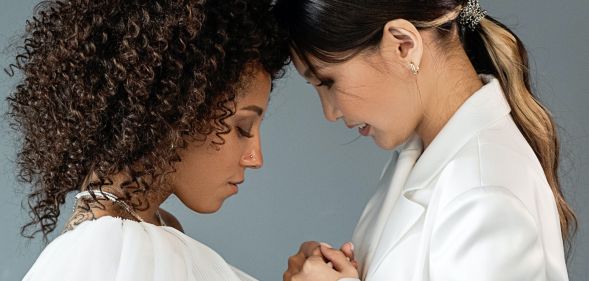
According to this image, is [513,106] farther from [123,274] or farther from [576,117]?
[576,117]

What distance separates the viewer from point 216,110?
1.65m

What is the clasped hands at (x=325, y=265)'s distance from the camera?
1.66m

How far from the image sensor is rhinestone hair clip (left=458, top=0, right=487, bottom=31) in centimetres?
170

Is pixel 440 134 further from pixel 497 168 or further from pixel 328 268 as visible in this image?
pixel 328 268

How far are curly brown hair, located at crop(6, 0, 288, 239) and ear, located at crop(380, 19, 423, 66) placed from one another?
196mm

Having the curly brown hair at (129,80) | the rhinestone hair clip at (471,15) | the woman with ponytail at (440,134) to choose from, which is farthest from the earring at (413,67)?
the curly brown hair at (129,80)

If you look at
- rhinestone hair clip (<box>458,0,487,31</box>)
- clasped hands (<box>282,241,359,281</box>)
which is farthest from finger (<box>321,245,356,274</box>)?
rhinestone hair clip (<box>458,0,487,31</box>)

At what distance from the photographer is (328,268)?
168cm

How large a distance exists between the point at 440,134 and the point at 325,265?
0.91ft

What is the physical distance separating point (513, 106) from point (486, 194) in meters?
0.25

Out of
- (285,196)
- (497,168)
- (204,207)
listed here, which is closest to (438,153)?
(497,168)

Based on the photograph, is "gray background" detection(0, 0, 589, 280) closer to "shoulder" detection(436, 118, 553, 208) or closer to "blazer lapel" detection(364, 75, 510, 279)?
"blazer lapel" detection(364, 75, 510, 279)

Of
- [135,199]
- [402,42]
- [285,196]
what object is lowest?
[285,196]

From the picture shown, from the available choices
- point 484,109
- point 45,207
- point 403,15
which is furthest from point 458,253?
point 45,207
